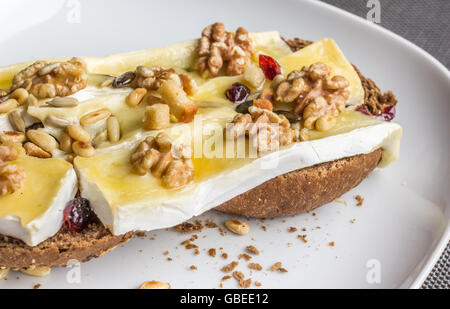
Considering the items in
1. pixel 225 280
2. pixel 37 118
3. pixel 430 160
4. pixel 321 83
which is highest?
pixel 321 83

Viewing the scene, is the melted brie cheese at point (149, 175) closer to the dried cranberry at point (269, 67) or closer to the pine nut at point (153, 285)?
the dried cranberry at point (269, 67)

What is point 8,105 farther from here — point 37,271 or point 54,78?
point 37,271

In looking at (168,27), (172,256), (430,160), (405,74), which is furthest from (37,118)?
(405,74)

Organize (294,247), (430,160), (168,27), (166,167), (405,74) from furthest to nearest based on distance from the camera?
(168,27) < (405,74) < (430,160) < (294,247) < (166,167)

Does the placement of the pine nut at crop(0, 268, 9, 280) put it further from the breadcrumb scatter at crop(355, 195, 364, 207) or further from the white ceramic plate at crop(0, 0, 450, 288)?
the breadcrumb scatter at crop(355, 195, 364, 207)

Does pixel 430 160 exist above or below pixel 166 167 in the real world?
below

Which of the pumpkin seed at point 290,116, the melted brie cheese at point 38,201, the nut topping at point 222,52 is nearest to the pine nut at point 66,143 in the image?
the melted brie cheese at point 38,201

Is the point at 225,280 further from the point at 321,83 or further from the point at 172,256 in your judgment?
the point at 321,83

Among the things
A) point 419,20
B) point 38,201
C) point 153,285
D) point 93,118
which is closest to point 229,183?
point 153,285

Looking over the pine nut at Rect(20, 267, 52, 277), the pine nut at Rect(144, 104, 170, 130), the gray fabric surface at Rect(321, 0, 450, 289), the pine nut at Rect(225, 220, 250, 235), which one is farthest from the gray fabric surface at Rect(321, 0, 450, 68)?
the pine nut at Rect(20, 267, 52, 277)
